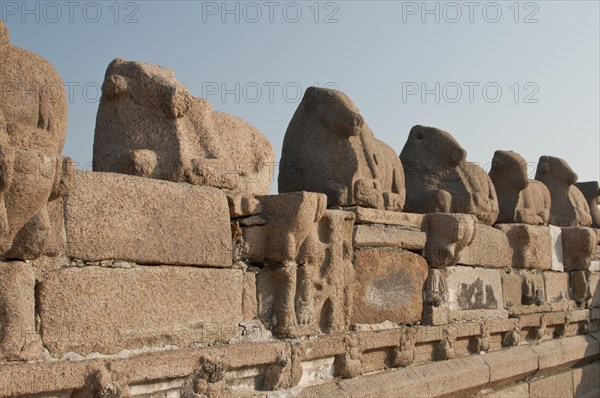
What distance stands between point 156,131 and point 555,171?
6.00 meters

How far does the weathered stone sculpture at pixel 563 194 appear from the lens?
8438 mm

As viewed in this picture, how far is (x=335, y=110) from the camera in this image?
16.4 ft

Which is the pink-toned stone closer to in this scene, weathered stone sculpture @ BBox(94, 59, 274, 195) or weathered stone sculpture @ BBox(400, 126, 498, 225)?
weathered stone sculpture @ BBox(400, 126, 498, 225)

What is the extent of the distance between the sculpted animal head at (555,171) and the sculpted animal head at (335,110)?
14.2 feet

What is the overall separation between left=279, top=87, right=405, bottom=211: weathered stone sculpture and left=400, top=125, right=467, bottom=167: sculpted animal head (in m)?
1.19

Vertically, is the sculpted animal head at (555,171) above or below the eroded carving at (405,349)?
above

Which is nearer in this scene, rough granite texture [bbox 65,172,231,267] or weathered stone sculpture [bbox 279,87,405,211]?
rough granite texture [bbox 65,172,231,267]

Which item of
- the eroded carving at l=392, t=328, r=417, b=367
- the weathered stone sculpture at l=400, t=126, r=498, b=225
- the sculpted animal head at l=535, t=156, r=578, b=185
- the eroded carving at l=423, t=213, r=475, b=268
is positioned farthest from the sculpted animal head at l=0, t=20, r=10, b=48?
the sculpted animal head at l=535, t=156, r=578, b=185

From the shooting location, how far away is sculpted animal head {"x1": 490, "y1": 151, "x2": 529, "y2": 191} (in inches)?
288

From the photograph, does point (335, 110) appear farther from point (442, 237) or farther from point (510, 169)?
point (510, 169)

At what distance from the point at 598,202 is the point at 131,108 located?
7275 mm

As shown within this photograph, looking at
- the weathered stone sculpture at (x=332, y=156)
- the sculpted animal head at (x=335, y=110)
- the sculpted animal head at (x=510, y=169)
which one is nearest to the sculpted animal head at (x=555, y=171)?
the sculpted animal head at (x=510, y=169)

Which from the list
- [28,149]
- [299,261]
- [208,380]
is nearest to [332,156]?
[299,261]

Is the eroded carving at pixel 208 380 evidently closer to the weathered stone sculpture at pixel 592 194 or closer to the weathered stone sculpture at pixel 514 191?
the weathered stone sculpture at pixel 514 191
